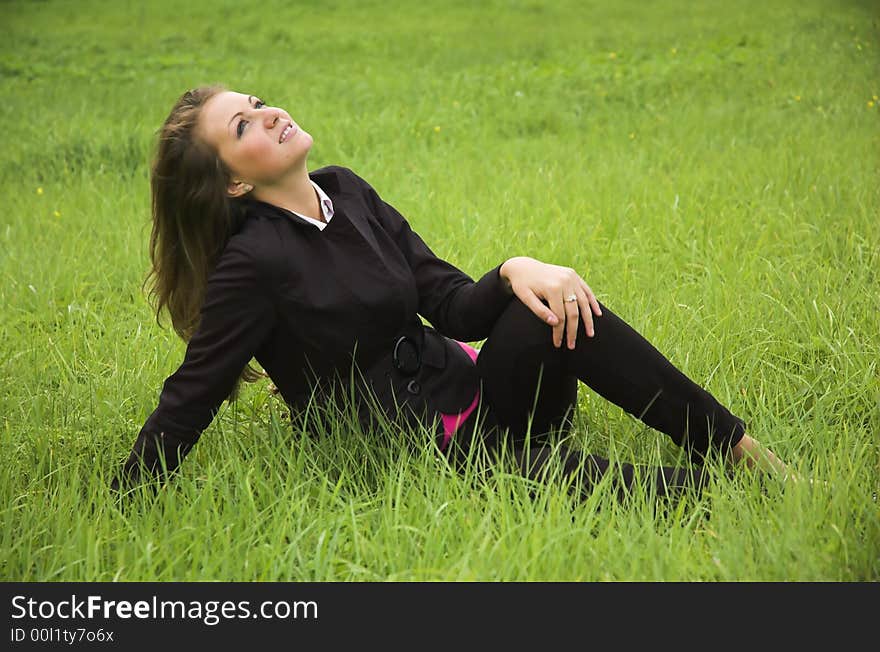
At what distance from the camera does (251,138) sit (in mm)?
2236

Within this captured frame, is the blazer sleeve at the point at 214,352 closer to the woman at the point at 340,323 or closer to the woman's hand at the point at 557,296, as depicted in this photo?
the woman at the point at 340,323

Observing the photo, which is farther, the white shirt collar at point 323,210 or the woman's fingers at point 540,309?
the white shirt collar at point 323,210

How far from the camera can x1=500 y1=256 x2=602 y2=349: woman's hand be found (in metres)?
2.15

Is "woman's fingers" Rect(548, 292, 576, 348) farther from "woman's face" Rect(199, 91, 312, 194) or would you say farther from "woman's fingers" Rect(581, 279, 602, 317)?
"woman's face" Rect(199, 91, 312, 194)

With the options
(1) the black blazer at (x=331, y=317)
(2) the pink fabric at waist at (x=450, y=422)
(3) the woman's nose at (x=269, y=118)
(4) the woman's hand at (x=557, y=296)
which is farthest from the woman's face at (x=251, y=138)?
(2) the pink fabric at waist at (x=450, y=422)

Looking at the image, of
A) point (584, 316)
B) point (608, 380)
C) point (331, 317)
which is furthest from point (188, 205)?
point (608, 380)

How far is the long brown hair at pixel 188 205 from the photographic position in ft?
7.39

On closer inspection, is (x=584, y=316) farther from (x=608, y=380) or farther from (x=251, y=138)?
(x=251, y=138)

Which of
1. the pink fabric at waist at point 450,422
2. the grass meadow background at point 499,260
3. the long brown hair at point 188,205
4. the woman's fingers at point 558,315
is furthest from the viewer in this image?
the pink fabric at waist at point 450,422

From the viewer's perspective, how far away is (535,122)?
22.5ft

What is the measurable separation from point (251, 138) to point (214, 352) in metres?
0.49

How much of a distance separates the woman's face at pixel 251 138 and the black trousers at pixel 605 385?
1.99 feet

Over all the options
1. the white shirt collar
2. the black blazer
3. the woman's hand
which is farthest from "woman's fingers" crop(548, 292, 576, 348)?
the white shirt collar
